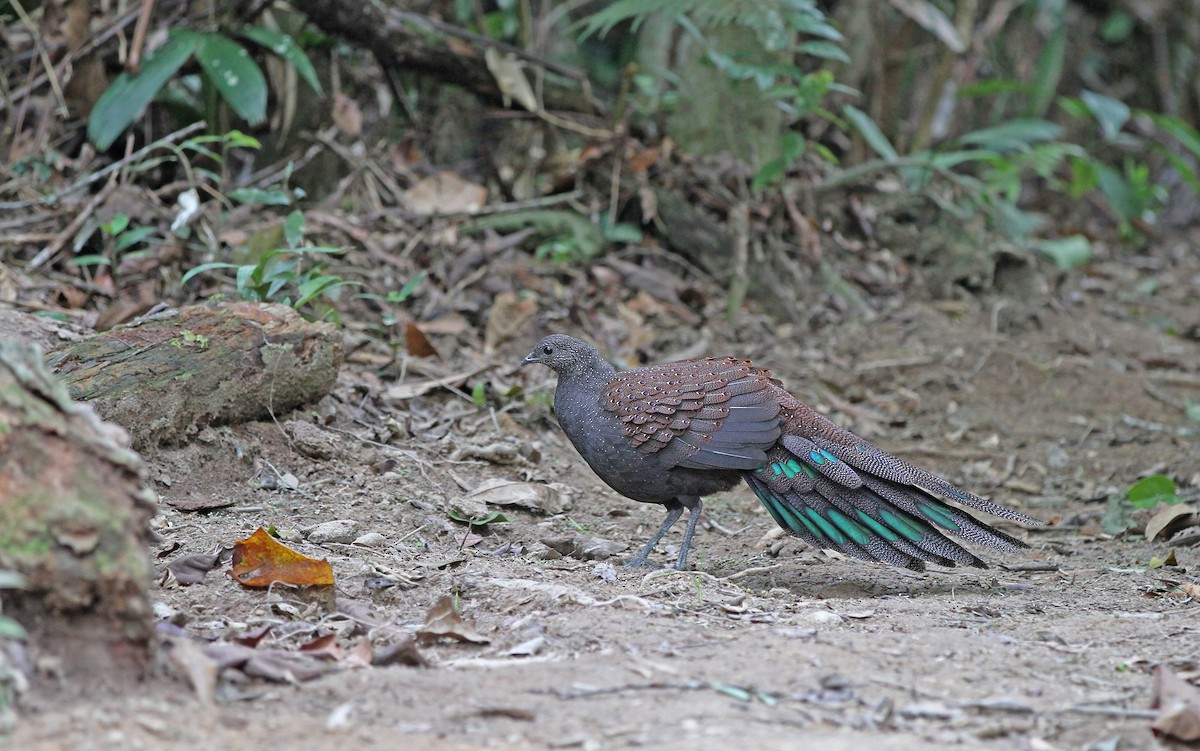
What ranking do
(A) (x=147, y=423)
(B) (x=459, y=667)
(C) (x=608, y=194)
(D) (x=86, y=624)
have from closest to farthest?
(D) (x=86, y=624) < (B) (x=459, y=667) < (A) (x=147, y=423) < (C) (x=608, y=194)

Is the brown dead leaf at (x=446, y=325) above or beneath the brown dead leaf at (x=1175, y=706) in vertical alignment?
beneath

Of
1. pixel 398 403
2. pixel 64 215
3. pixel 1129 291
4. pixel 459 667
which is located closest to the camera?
pixel 459 667

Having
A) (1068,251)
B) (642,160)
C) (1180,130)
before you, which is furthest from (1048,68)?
(642,160)

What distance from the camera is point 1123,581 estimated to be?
4281 millimetres

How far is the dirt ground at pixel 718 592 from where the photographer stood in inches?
98.8

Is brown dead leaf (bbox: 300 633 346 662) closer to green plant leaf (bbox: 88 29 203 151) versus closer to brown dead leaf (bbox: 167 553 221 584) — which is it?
brown dead leaf (bbox: 167 553 221 584)

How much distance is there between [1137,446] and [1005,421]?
0.69m

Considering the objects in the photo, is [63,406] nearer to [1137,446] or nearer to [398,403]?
[398,403]

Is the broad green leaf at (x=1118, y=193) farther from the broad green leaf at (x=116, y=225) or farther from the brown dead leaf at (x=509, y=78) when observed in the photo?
the broad green leaf at (x=116, y=225)

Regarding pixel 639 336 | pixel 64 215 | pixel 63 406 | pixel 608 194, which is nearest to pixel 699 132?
pixel 608 194

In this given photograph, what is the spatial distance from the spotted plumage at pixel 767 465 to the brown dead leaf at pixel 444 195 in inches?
120

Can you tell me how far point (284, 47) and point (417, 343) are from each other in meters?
2.01

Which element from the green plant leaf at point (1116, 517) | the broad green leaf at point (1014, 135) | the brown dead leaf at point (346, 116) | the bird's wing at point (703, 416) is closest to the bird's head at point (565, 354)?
the bird's wing at point (703, 416)

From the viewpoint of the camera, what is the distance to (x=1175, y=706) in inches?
102
